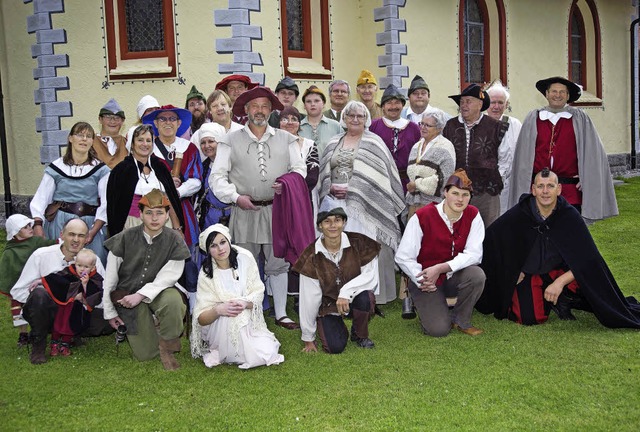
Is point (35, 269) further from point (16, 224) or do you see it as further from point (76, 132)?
point (76, 132)

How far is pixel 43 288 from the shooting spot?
16.7ft

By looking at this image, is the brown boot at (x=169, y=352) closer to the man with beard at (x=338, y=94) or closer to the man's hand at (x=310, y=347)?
the man's hand at (x=310, y=347)

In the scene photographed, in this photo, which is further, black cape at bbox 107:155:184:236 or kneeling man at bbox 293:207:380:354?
black cape at bbox 107:155:184:236

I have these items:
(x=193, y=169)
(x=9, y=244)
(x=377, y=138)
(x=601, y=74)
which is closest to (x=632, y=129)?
(x=601, y=74)

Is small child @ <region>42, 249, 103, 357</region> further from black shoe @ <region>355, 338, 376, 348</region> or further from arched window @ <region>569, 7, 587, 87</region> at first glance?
arched window @ <region>569, 7, 587, 87</region>

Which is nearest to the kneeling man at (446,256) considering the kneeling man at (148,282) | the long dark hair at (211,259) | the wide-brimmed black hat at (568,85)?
the long dark hair at (211,259)

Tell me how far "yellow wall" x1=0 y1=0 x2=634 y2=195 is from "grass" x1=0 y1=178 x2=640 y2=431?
5531 mm

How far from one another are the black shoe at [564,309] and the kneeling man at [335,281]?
5.54 feet

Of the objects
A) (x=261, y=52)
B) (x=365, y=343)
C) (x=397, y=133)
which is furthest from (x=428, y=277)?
(x=261, y=52)

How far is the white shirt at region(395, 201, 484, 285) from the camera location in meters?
5.45

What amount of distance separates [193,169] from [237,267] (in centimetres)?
124

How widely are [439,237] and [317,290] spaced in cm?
111

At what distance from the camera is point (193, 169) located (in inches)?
232

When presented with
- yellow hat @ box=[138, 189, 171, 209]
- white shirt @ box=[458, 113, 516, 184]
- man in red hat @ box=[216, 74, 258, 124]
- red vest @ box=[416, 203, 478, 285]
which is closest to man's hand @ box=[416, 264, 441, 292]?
red vest @ box=[416, 203, 478, 285]
